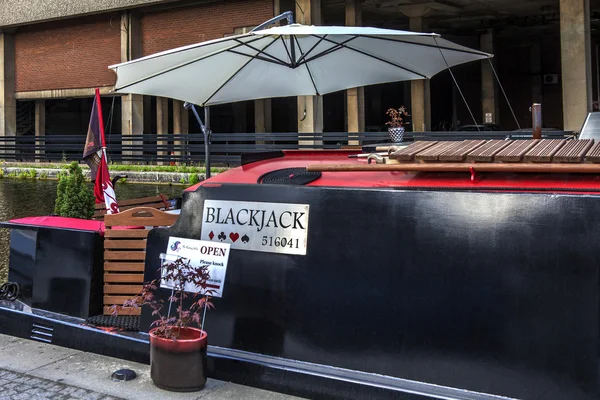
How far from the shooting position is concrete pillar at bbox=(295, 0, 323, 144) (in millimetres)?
26953

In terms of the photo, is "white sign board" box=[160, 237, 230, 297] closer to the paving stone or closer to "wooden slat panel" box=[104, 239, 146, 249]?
"wooden slat panel" box=[104, 239, 146, 249]

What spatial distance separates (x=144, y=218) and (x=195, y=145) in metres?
22.0

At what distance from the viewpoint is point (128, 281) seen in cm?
550

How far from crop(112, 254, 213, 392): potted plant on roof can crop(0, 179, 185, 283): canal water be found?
211 inches

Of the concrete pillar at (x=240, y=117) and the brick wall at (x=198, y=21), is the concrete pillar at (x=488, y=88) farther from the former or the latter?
the brick wall at (x=198, y=21)

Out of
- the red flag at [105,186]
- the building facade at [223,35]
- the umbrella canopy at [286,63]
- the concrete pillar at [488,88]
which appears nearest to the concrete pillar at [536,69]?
the building facade at [223,35]

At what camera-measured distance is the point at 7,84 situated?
117 feet

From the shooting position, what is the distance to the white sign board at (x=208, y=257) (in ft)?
15.3

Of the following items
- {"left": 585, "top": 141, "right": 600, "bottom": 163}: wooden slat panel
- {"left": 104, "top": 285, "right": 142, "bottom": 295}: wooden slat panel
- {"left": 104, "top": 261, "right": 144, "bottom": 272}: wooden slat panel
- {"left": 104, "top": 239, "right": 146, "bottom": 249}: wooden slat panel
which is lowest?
{"left": 104, "top": 285, "right": 142, "bottom": 295}: wooden slat panel

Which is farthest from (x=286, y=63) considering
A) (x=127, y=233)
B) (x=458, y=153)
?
(x=458, y=153)

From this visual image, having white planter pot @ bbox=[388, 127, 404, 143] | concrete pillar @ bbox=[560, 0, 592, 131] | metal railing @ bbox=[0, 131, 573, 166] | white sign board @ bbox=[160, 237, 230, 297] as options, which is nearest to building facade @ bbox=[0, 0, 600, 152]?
concrete pillar @ bbox=[560, 0, 592, 131]

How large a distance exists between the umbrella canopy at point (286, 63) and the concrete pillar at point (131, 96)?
73.7 feet

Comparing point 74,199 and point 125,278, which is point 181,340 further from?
point 74,199

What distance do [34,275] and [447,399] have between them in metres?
3.47
